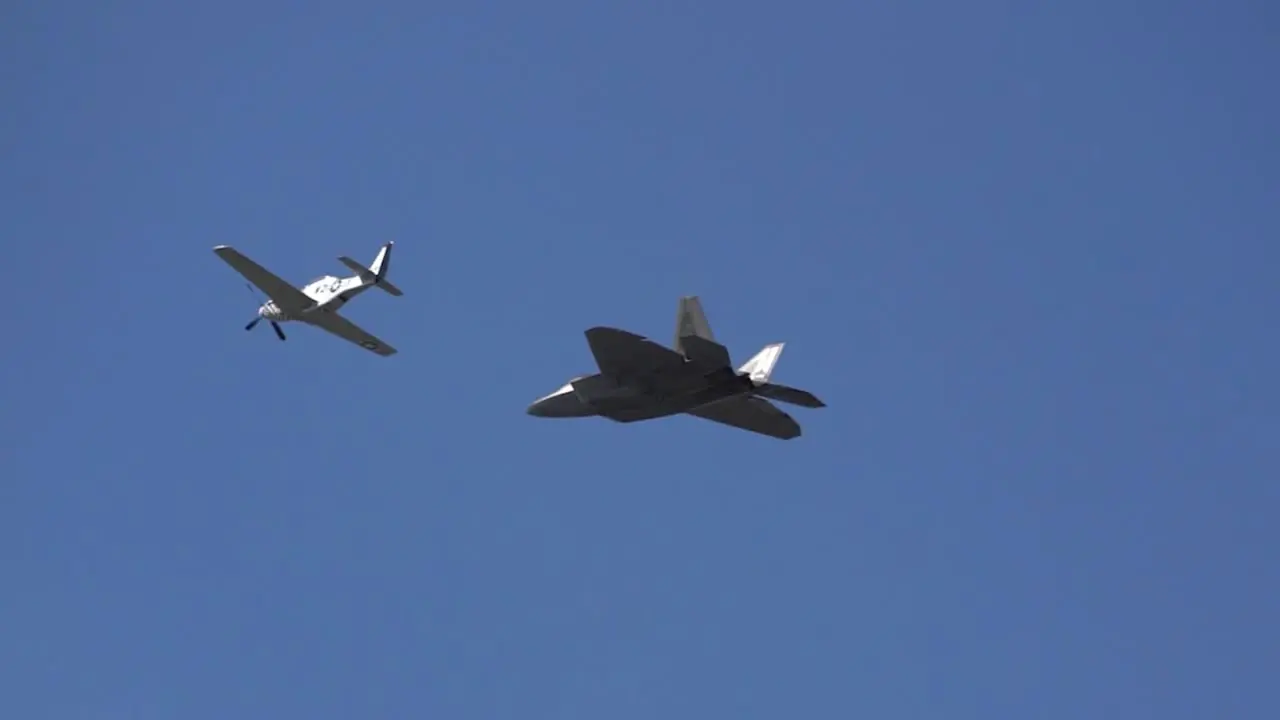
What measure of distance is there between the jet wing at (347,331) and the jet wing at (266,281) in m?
1.57


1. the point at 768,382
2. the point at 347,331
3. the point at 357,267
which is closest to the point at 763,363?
the point at 768,382

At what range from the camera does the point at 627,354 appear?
50.0 meters

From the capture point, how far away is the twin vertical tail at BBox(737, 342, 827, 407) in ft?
169

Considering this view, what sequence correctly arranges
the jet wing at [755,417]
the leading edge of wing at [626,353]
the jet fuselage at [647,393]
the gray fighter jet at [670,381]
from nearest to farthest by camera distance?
the leading edge of wing at [626,353] → the gray fighter jet at [670,381] → the jet fuselage at [647,393] → the jet wing at [755,417]

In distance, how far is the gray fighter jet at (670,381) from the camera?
4984cm

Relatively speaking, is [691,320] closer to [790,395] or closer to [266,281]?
[790,395]

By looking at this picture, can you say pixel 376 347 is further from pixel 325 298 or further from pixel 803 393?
pixel 803 393

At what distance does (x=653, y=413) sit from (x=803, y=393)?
6.22 m

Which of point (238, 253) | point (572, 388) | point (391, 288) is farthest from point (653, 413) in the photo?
point (238, 253)

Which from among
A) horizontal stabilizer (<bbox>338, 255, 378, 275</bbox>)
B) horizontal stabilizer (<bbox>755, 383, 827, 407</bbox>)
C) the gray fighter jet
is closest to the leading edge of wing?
the gray fighter jet

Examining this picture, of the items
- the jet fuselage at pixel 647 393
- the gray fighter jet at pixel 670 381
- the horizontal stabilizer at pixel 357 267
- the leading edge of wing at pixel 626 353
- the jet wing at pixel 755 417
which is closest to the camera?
the leading edge of wing at pixel 626 353

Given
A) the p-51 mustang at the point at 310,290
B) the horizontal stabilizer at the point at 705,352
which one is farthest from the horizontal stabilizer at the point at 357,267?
the horizontal stabilizer at the point at 705,352

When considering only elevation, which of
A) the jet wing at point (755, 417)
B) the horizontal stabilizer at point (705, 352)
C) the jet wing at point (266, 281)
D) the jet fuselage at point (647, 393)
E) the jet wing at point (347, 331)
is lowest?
the jet fuselage at point (647, 393)

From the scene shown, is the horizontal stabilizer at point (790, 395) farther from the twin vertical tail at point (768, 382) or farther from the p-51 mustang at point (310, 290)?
the p-51 mustang at point (310, 290)
